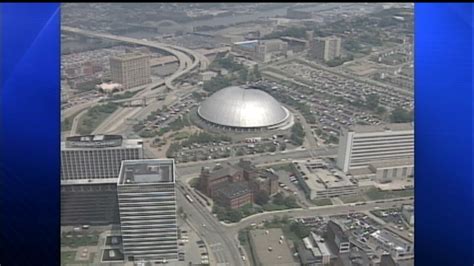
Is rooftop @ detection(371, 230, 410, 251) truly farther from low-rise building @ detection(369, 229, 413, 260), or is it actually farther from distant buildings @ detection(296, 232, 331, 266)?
distant buildings @ detection(296, 232, 331, 266)

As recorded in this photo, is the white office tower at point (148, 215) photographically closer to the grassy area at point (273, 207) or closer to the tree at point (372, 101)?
the grassy area at point (273, 207)

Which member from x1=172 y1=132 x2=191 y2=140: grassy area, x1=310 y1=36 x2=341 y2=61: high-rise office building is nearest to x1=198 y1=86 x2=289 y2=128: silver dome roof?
x1=172 y1=132 x2=191 y2=140: grassy area

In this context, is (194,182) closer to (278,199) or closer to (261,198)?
(261,198)

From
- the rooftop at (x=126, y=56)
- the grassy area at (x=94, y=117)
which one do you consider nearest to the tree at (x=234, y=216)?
the grassy area at (x=94, y=117)

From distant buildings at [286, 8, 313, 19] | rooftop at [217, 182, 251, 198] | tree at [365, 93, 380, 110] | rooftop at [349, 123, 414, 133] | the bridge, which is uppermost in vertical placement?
distant buildings at [286, 8, 313, 19]
